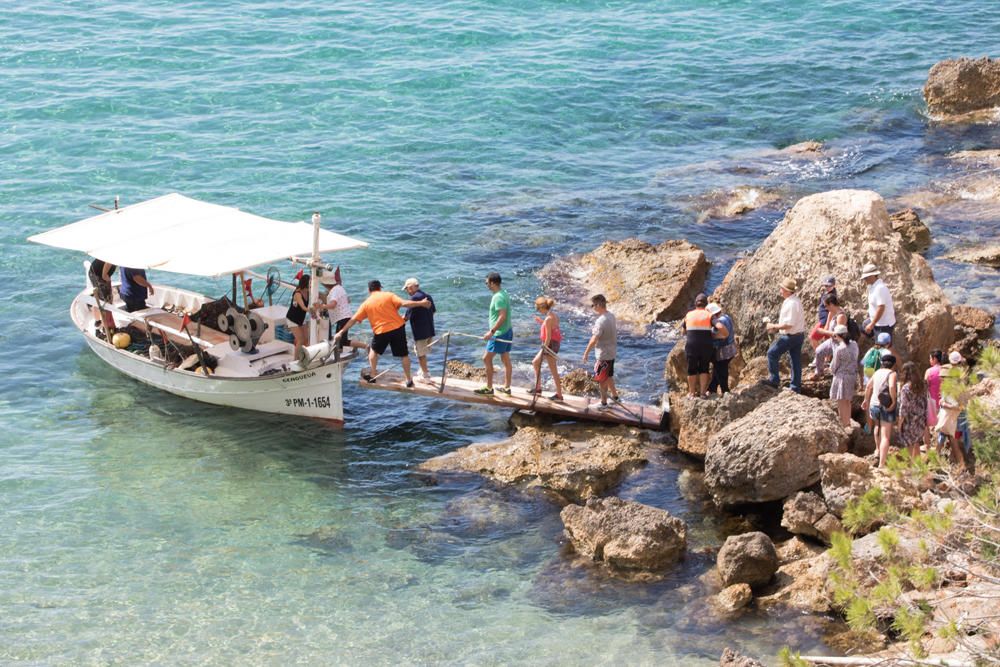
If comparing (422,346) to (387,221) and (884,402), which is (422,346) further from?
(387,221)

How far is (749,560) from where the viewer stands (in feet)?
47.5

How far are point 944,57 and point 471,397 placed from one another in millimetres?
28266

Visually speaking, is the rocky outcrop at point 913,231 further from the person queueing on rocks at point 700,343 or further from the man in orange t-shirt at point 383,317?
the man in orange t-shirt at point 383,317

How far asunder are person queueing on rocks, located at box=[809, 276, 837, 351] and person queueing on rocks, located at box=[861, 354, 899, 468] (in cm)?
169

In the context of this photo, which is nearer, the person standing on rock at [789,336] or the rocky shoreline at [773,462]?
the rocky shoreline at [773,462]

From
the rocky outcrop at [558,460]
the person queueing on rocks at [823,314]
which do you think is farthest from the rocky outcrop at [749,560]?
the person queueing on rocks at [823,314]

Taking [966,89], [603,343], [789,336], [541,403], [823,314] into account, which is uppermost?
[966,89]

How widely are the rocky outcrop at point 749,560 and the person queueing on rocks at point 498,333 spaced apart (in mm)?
5620

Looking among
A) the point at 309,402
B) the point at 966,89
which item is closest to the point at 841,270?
the point at 309,402

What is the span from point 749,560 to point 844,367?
3721mm

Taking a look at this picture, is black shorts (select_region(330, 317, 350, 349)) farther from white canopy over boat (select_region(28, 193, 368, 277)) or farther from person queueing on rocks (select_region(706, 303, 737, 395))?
person queueing on rocks (select_region(706, 303, 737, 395))

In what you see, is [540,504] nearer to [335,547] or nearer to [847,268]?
[335,547]

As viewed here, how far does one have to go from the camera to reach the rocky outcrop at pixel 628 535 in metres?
15.3

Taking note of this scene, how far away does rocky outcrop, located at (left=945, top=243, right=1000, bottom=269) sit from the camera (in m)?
24.3
